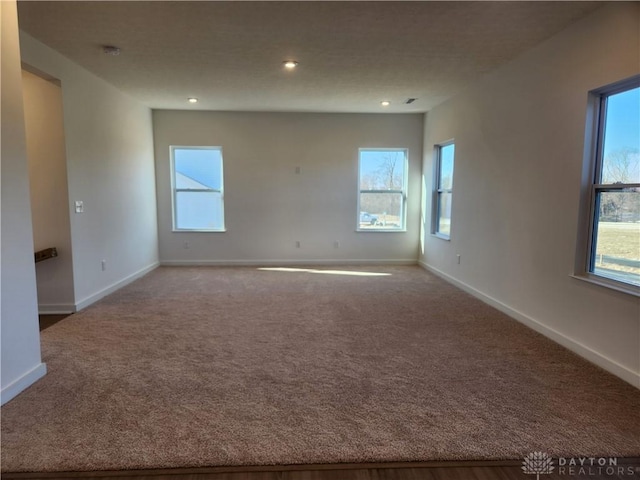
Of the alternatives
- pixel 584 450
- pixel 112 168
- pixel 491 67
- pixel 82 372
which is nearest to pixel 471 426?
pixel 584 450

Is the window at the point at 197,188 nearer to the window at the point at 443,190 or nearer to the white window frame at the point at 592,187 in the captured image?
the window at the point at 443,190

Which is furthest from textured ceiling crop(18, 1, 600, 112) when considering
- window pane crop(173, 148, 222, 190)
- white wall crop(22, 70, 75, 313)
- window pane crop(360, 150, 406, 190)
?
window pane crop(360, 150, 406, 190)

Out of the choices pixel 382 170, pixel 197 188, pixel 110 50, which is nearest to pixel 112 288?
pixel 197 188

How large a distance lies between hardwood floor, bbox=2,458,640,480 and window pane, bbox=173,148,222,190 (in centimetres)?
528

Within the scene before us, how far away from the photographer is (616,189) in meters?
2.72

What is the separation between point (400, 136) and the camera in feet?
21.4

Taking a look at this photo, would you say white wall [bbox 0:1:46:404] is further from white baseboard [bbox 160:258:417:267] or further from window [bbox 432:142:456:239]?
window [bbox 432:142:456:239]

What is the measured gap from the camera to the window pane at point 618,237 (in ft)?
8.50

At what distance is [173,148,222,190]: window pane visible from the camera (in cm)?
646

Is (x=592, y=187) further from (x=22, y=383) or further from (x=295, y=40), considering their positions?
(x=22, y=383)

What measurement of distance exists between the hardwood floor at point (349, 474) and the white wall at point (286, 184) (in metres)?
5.00

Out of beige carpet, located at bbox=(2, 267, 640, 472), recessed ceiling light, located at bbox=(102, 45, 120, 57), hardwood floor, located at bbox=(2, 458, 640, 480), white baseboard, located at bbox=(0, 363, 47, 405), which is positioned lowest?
hardwood floor, located at bbox=(2, 458, 640, 480)

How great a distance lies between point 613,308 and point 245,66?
392 centimetres

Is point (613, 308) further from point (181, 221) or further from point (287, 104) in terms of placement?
point (181, 221)
